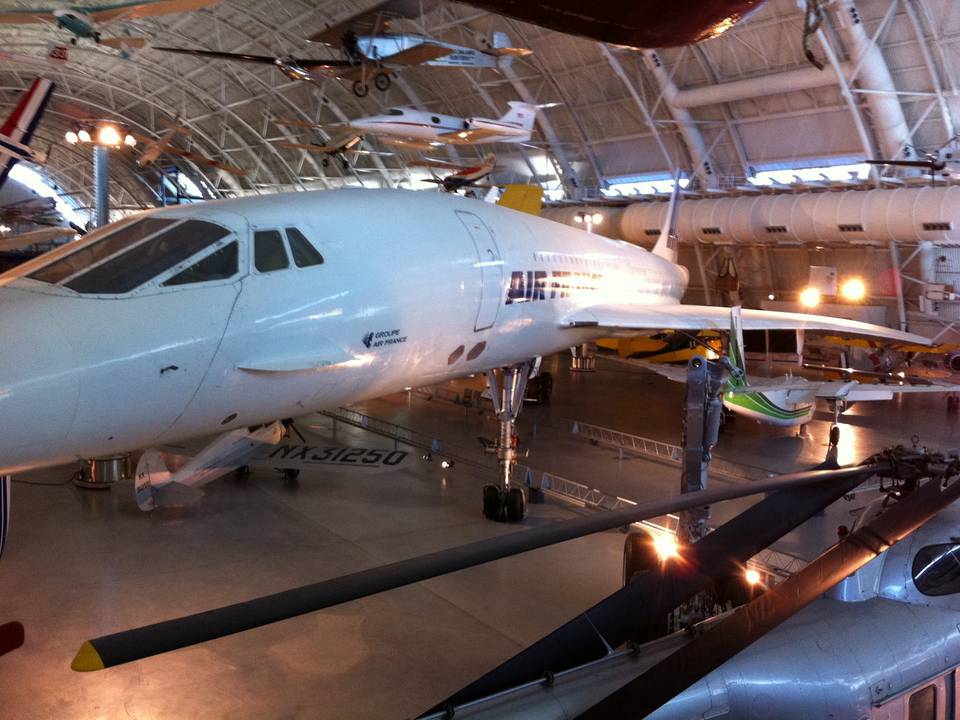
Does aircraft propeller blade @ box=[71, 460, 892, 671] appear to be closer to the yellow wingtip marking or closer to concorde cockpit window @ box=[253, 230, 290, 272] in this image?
the yellow wingtip marking

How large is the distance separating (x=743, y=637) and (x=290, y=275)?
12.6ft

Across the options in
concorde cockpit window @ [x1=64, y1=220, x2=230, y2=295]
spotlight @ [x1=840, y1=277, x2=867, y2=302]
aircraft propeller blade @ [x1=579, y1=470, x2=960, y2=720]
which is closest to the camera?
aircraft propeller blade @ [x1=579, y1=470, x2=960, y2=720]

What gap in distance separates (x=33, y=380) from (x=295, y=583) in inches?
218

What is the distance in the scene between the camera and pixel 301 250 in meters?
5.98

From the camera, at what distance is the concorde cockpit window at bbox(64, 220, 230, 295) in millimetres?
4848

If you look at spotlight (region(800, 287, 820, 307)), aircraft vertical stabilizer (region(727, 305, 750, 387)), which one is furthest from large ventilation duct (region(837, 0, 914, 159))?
aircraft vertical stabilizer (region(727, 305, 750, 387))

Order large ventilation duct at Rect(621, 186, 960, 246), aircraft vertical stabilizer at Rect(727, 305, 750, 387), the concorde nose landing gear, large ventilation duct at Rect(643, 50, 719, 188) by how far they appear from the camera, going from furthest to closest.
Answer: large ventilation duct at Rect(643, 50, 719, 188) → large ventilation duct at Rect(621, 186, 960, 246) → the concorde nose landing gear → aircraft vertical stabilizer at Rect(727, 305, 750, 387)

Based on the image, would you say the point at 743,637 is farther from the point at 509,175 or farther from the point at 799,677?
the point at 509,175

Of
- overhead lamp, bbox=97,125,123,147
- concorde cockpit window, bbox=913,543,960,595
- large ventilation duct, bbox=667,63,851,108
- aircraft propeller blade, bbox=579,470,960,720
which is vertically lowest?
concorde cockpit window, bbox=913,543,960,595

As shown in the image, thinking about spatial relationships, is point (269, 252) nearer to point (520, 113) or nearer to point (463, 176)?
point (463, 176)

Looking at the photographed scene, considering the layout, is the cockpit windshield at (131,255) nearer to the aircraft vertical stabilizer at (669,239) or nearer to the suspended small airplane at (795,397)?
the suspended small airplane at (795,397)

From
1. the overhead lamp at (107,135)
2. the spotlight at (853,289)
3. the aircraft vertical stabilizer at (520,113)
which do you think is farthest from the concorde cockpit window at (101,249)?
the spotlight at (853,289)

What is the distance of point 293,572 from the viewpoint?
9586mm

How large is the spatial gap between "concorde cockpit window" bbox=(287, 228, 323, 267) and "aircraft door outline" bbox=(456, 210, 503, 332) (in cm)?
212
